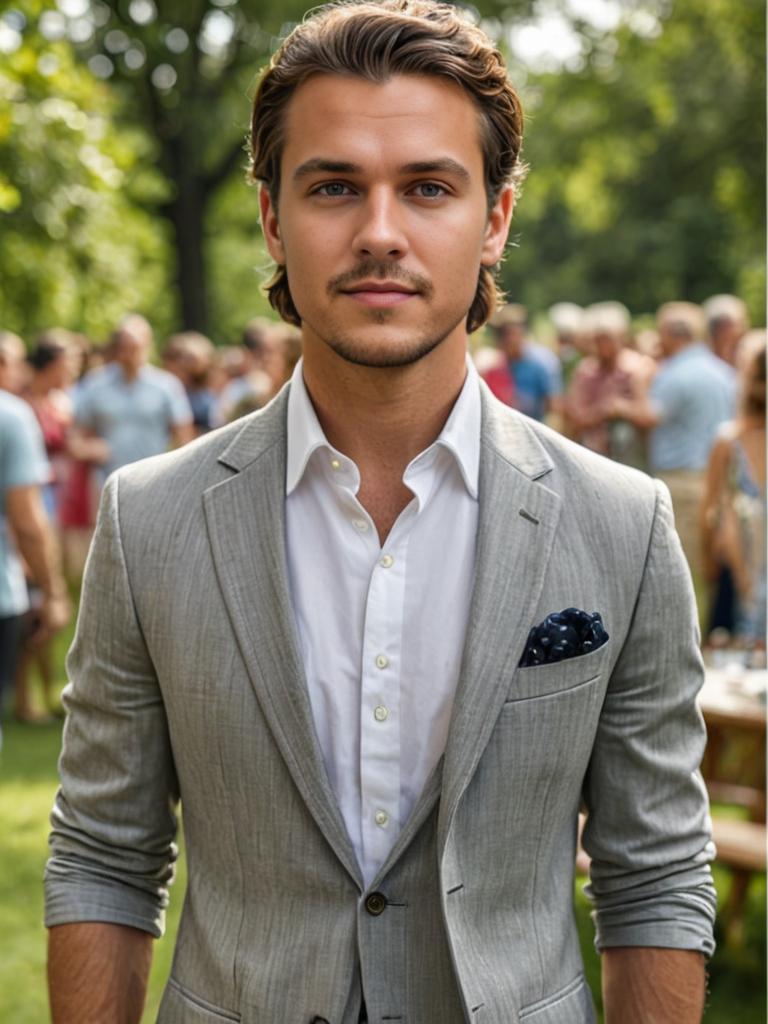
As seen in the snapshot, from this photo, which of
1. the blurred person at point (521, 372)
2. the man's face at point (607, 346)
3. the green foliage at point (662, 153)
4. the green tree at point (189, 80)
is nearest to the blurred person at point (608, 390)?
the man's face at point (607, 346)

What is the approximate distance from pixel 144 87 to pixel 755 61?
31.9ft

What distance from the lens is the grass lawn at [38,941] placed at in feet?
17.4

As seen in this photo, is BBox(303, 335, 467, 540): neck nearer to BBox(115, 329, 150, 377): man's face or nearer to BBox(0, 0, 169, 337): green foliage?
BBox(0, 0, 169, 337): green foliage

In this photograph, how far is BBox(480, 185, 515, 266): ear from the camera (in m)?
2.15

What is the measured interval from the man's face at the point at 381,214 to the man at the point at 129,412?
8.87 meters

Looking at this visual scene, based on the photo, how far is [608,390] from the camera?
39.3 ft

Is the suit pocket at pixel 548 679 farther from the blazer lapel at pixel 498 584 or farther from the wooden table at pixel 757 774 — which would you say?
the wooden table at pixel 757 774

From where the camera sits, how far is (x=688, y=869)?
6.82 ft

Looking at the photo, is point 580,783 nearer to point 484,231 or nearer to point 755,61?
point 484,231

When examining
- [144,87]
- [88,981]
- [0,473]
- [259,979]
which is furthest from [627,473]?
[144,87]

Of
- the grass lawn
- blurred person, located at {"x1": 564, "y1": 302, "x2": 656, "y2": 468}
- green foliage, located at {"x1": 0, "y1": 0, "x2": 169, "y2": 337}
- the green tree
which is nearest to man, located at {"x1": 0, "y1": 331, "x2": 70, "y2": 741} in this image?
the grass lawn

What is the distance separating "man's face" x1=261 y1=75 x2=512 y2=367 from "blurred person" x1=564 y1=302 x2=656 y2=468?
9.47 metres

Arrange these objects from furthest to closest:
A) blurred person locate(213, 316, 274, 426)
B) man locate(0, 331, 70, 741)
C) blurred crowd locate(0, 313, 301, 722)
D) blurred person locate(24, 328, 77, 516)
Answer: blurred person locate(213, 316, 274, 426), blurred person locate(24, 328, 77, 516), blurred crowd locate(0, 313, 301, 722), man locate(0, 331, 70, 741)

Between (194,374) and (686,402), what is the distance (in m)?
4.82
